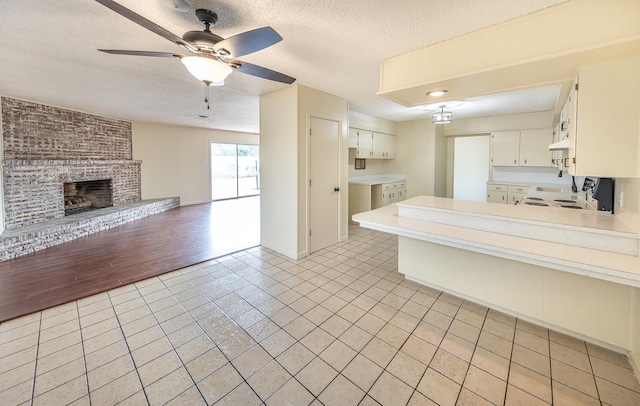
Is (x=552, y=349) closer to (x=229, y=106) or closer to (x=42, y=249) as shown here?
(x=229, y=106)

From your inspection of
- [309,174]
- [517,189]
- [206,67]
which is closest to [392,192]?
[517,189]

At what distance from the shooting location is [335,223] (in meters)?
4.41

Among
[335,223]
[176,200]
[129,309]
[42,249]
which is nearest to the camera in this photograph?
[129,309]

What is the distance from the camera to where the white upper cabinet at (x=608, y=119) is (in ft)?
5.38

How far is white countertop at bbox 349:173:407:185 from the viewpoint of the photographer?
577 cm

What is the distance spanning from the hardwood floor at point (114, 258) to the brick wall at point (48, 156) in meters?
0.97

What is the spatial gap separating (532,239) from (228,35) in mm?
2898

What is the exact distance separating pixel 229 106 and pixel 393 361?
4.67 meters

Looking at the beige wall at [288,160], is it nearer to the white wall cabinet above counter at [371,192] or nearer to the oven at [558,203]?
the white wall cabinet above counter at [371,192]

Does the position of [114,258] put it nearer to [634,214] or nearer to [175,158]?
[175,158]

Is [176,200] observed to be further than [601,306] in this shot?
Yes

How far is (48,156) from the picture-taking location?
4848mm

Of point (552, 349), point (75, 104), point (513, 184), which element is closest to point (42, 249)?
point (75, 104)

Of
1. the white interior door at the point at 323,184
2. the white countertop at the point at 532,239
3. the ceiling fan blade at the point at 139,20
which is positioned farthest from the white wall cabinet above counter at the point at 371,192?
the ceiling fan blade at the point at 139,20
